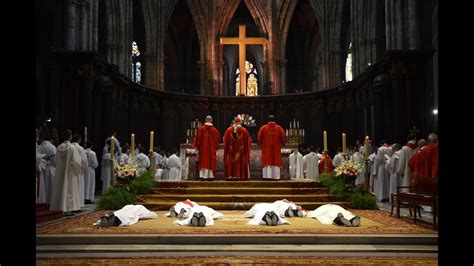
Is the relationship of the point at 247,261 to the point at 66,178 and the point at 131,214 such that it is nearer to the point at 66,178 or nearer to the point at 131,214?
the point at 131,214

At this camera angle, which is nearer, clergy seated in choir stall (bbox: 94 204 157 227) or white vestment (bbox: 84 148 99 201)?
clergy seated in choir stall (bbox: 94 204 157 227)

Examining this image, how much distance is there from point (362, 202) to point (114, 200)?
17.3ft

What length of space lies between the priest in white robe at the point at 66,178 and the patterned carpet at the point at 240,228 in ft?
3.38

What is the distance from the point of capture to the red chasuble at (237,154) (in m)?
13.5

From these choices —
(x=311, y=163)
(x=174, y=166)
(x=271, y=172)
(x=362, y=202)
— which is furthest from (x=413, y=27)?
(x=174, y=166)

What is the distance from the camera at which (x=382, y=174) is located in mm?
14492

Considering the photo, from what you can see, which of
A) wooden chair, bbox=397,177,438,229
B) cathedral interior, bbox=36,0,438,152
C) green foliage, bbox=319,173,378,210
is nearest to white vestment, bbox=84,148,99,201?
cathedral interior, bbox=36,0,438,152

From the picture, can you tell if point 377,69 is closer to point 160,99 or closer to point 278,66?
point 160,99

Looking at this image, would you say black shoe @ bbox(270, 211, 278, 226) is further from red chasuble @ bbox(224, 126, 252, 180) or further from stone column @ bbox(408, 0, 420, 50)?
stone column @ bbox(408, 0, 420, 50)

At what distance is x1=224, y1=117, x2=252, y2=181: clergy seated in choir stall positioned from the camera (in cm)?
1350

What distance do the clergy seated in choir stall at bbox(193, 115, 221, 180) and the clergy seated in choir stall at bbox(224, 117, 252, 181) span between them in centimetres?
32

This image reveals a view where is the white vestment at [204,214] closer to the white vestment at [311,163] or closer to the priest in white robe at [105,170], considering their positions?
the priest in white robe at [105,170]

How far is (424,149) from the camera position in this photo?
10.1 meters

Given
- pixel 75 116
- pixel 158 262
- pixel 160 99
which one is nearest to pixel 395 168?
pixel 158 262
